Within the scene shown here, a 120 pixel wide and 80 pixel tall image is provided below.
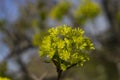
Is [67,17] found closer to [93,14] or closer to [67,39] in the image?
[93,14]

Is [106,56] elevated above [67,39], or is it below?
below

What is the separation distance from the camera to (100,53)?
10.4 m

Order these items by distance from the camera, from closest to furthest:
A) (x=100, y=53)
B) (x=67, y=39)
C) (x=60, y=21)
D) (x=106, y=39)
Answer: (x=67, y=39), (x=60, y=21), (x=100, y=53), (x=106, y=39)

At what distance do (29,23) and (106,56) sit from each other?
2.15 m

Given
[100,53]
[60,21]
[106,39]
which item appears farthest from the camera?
[106,39]

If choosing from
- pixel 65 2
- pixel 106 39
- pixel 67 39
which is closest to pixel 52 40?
pixel 67 39

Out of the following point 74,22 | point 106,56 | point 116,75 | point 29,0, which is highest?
point 29,0

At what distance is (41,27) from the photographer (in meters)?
8.67

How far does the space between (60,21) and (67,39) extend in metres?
6.43

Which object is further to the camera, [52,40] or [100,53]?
[100,53]

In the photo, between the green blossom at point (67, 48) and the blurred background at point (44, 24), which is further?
the blurred background at point (44, 24)

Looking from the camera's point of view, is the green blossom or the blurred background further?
the blurred background

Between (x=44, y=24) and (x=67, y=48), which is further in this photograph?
(x=44, y=24)

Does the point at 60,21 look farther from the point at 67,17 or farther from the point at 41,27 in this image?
the point at 67,17
